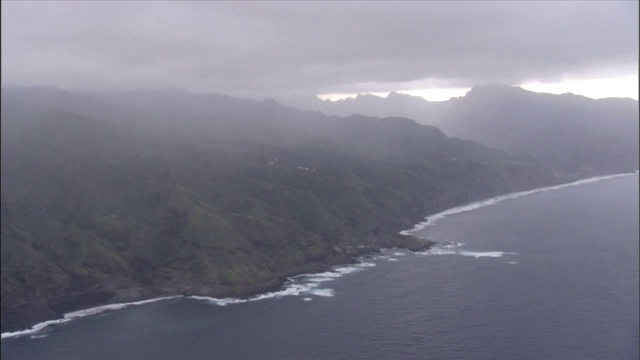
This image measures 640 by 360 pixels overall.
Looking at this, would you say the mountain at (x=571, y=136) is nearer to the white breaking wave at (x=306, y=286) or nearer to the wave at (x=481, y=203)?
the wave at (x=481, y=203)

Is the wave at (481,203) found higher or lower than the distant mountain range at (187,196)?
lower

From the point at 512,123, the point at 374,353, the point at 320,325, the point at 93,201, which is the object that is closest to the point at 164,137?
the point at 93,201

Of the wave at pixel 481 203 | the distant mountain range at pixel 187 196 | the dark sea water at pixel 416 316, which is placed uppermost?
the distant mountain range at pixel 187 196

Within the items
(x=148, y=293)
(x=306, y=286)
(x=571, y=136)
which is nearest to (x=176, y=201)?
(x=148, y=293)

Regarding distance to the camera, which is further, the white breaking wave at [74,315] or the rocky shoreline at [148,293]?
the rocky shoreline at [148,293]

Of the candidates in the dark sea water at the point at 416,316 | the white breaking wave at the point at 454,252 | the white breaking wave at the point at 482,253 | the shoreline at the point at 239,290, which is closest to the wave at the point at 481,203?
the shoreline at the point at 239,290

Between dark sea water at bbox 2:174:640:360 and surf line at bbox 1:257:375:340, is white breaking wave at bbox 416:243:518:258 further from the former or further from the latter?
surf line at bbox 1:257:375:340
